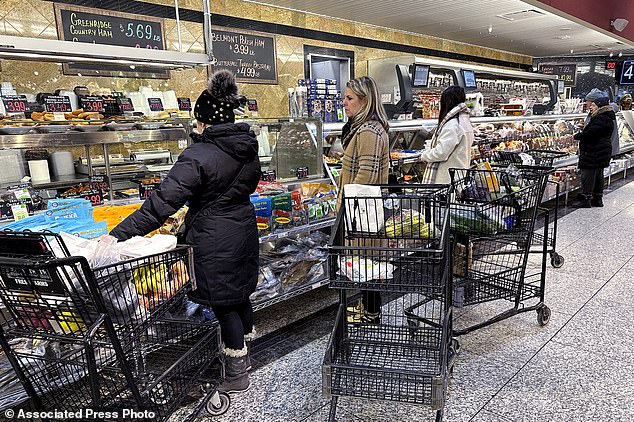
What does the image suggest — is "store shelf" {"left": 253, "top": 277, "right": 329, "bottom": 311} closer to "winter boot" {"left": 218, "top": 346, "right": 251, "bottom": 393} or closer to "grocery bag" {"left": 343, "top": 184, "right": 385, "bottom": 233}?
"winter boot" {"left": 218, "top": 346, "right": 251, "bottom": 393}

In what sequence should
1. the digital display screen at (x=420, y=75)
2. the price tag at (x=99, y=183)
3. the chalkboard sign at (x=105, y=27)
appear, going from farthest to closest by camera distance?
the digital display screen at (x=420, y=75) < the chalkboard sign at (x=105, y=27) < the price tag at (x=99, y=183)

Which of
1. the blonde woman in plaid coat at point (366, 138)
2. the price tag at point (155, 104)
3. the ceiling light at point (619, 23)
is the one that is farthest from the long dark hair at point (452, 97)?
the ceiling light at point (619, 23)

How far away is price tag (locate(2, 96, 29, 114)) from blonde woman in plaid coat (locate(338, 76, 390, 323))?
6.41ft

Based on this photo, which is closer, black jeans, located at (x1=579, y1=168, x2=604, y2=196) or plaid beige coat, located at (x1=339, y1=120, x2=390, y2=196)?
plaid beige coat, located at (x1=339, y1=120, x2=390, y2=196)

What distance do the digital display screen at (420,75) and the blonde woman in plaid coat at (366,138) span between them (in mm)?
2686

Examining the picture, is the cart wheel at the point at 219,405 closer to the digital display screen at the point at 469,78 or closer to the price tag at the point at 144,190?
the price tag at the point at 144,190

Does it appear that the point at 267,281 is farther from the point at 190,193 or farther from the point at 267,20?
the point at 267,20

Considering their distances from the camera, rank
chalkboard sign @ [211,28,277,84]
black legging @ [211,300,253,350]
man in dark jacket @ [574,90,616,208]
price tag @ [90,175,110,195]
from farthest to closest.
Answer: man in dark jacket @ [574,90,616,208], chalkboard sign @ [211,28,277,84], price tag @ [90,175,110,195], black legging @ [211,300,253,350]

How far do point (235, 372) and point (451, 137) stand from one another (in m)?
2.55

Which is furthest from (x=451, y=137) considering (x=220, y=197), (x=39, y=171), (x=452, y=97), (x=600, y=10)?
(x=600, y=10)

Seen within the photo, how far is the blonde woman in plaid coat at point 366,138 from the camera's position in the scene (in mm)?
3000

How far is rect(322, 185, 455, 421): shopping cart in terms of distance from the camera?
2.05 metres

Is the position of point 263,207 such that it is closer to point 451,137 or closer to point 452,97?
point 451,137

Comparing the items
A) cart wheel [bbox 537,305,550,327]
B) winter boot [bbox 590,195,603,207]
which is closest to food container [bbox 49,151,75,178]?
cart wheel [bbox 537,305,550,327]
